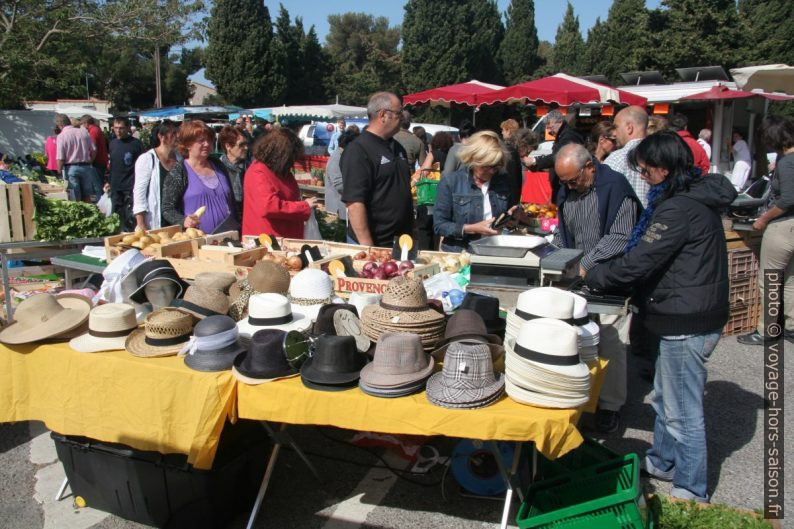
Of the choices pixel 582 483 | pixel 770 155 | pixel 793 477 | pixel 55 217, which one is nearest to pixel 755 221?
pixel 793 477

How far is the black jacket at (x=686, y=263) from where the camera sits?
9.78ft

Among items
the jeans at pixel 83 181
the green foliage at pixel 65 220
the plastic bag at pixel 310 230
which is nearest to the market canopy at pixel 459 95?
the jeans at pixel 83 181

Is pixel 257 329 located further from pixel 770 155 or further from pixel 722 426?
A: pixel 770 155

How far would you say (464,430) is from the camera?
2469 mm

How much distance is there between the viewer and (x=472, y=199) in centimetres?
464

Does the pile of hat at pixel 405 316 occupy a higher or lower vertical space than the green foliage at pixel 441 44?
lower

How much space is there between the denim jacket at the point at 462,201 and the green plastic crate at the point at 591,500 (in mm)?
2119

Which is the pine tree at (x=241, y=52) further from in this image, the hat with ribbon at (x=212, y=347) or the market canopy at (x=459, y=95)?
the hat with ribbon at (x=212, y=347)

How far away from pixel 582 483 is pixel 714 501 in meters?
0.99

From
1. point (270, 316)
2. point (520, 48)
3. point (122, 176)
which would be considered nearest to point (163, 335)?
point (270, 316)

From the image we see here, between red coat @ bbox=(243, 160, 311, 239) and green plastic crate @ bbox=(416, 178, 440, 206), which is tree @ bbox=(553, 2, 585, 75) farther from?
red coat @ bbox=(243, 160, 311, 239)

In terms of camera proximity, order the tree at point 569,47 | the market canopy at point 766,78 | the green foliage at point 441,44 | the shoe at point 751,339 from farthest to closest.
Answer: the tree at point 569,47 → the green foliage at point 441,44 → the market canopy at point 766,78 → the shoe at point 751,339

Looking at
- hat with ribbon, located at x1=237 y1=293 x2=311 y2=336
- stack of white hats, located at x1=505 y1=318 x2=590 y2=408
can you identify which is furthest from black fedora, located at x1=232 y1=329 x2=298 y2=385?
stack of white hats, located at x1=505 y1=318 x2=590 y2=408

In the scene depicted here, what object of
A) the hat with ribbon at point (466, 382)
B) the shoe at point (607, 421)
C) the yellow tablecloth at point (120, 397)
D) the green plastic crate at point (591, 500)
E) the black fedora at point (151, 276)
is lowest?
the shoe at point (607, 421)
